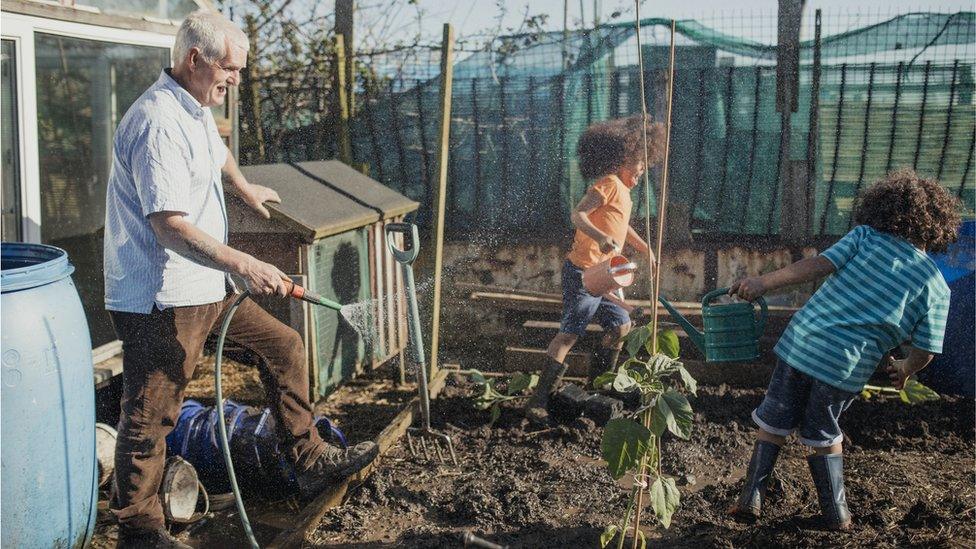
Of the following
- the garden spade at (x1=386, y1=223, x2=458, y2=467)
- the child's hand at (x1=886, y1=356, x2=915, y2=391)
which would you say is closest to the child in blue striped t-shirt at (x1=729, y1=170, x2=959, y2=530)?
the child's hand at (x1=886, y1=356, x2=915, y2=391)

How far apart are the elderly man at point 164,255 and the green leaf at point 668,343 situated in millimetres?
1403

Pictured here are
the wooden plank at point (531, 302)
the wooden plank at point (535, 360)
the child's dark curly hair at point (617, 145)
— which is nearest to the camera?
the child's dark curly hair at point (617, 145)

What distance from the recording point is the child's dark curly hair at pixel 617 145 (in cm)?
510

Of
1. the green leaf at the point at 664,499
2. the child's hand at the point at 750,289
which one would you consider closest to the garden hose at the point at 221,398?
the green leaf at the point at 664,499

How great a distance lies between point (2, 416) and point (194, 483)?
1.07m

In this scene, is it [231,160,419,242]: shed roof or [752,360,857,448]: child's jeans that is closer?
[752,360,857,448]: child's jeans

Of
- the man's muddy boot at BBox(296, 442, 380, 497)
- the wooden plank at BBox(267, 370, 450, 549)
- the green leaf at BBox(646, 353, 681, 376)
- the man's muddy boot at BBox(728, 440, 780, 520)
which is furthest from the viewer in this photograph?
the man's muddy boot at BBox(296, 442, 380, 497)

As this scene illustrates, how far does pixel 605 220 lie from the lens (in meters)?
4.99

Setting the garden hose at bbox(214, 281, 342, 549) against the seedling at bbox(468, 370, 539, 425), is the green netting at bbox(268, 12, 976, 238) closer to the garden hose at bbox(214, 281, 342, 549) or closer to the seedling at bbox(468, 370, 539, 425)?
the seedling at bbox(468, 370, 539, 425)

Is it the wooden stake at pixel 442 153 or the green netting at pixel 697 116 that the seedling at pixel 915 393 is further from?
the wooden stake at pixel 442 153

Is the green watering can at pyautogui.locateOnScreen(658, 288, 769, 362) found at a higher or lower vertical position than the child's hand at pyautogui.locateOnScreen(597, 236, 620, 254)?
lower

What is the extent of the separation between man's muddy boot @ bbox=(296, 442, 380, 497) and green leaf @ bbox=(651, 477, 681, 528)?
1506 millimetres

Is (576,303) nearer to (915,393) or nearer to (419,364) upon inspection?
(419,364)

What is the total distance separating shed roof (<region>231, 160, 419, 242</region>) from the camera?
472 cm
